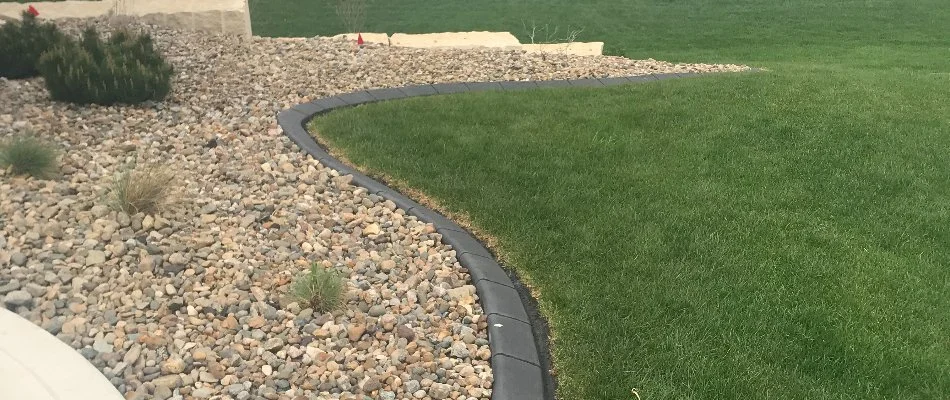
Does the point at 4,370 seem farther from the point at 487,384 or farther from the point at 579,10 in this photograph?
the point at 579,10

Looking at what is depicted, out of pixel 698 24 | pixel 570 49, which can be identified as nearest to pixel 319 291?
Answer: pixel 570 49

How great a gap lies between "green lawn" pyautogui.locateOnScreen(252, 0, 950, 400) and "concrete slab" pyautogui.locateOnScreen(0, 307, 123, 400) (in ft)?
6.03

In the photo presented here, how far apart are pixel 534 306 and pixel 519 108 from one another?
2.95 m

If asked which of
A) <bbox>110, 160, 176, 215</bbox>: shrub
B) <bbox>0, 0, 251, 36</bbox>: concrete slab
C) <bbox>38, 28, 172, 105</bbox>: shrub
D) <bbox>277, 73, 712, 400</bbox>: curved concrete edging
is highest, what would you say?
<bbox>0, 0, 251, 36</bbox>: concrete slab

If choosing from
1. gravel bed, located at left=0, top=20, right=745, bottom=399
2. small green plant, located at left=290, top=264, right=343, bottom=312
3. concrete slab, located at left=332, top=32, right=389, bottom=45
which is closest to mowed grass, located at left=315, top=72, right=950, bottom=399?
gravel bed, located at left=0, top=20, right=745, bottom=399

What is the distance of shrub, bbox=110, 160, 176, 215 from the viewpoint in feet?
12.9

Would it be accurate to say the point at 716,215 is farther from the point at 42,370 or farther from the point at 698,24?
the point at 698,24

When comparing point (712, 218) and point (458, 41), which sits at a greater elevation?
point (458, 41)

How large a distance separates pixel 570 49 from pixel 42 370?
777 cm

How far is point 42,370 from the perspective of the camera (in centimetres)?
280

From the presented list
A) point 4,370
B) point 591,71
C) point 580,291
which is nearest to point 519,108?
point 591,71

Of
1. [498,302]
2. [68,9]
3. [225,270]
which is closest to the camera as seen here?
[498,302]

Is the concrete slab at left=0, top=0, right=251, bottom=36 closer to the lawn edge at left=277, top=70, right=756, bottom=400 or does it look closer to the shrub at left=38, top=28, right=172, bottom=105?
the shrub at left=38, top=28, right=172, bottom=105

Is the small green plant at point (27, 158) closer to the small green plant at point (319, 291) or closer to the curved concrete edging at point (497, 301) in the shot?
the curved concrete edging at point (497, 301)
